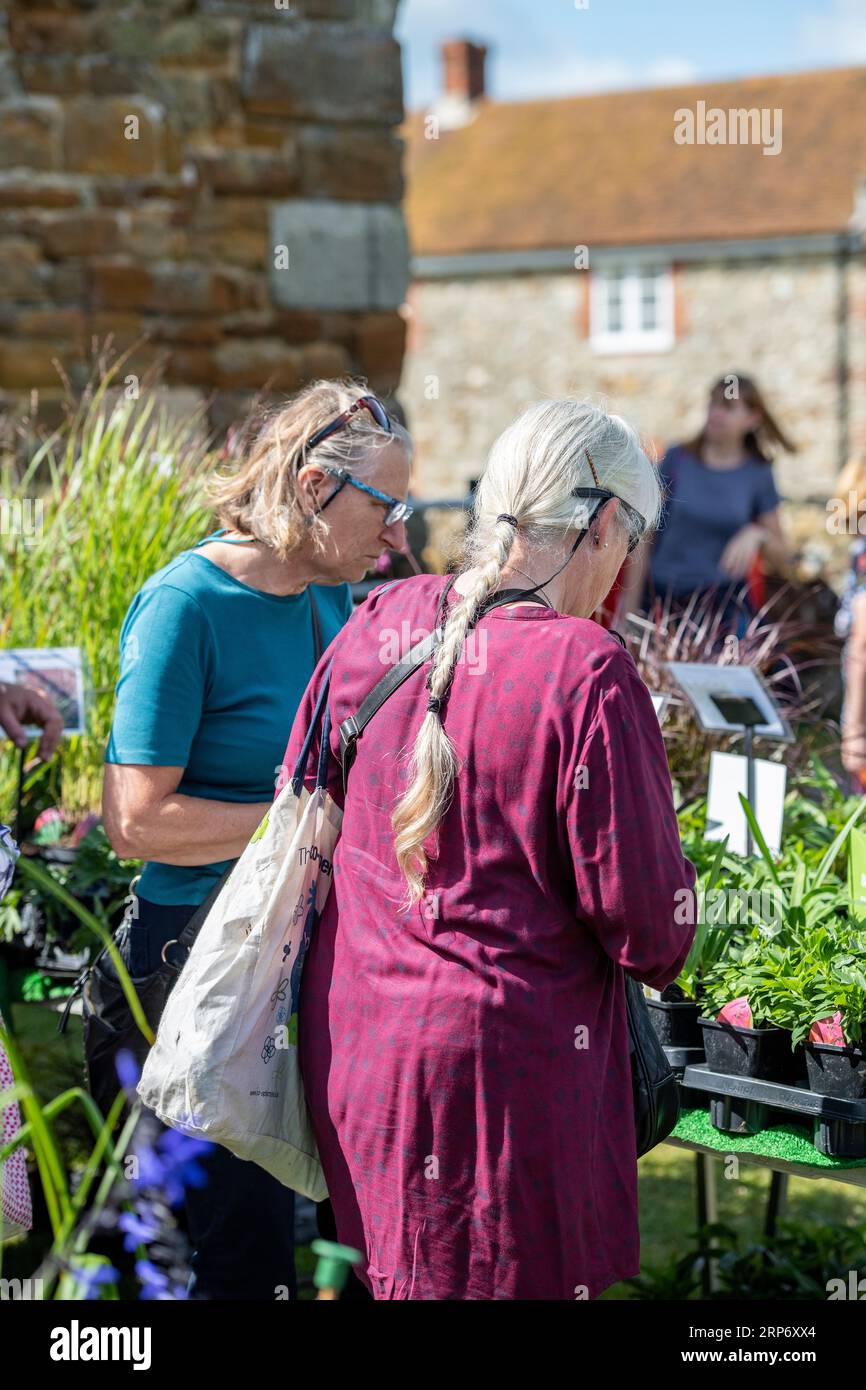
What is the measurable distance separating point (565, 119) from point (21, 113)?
24793mm

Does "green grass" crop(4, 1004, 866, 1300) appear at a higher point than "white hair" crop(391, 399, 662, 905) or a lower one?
lower

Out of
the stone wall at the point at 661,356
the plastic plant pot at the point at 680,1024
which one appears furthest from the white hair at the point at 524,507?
the stone wall at the point at 661,356

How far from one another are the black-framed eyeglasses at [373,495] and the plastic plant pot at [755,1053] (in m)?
1.01

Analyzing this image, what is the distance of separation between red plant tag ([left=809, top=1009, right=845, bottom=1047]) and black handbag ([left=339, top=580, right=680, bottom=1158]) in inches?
10.9

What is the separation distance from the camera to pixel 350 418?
256 cm

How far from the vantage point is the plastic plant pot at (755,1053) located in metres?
2.29

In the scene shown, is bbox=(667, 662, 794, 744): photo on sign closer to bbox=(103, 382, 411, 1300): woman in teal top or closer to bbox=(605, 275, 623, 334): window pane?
bbox=(103, 382, 411, 1300): woman in teal top

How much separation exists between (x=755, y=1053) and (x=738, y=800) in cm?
74

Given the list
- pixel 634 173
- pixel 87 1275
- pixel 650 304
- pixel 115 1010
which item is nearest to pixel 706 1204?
pixel 115 1010

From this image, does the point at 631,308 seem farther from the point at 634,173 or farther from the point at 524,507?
the point at 524,507

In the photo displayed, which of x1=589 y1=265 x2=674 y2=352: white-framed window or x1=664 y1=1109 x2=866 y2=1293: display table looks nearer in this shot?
x1=664 y1=1109 x2=866 y2=1293: display table

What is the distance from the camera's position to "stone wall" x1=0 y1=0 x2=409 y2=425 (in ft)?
17.4

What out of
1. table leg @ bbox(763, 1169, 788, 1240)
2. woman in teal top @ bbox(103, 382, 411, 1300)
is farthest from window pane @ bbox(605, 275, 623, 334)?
woman in teal top @ bbox(103, 382, 411, 1300)
